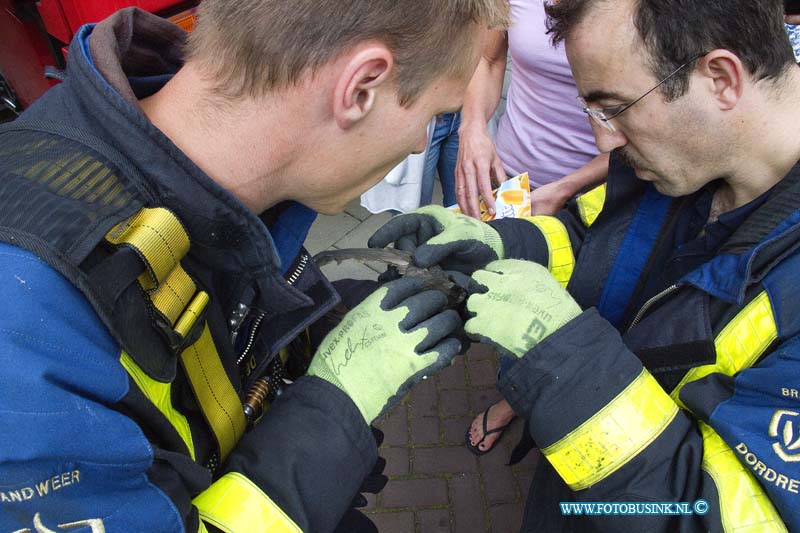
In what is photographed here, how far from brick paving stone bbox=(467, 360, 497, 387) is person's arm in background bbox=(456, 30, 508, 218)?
3.68ft

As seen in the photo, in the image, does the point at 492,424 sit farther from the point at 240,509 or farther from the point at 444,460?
the point at 240,509

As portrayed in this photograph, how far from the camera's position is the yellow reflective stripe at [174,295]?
42.9 inches

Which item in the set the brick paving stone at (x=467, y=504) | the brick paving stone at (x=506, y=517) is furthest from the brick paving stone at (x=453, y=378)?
the brick paving stone at (x=506, y=517)

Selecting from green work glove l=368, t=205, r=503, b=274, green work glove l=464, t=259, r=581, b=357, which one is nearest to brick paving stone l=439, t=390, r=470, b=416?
green work glove l=368, t=205, r=503, b=274

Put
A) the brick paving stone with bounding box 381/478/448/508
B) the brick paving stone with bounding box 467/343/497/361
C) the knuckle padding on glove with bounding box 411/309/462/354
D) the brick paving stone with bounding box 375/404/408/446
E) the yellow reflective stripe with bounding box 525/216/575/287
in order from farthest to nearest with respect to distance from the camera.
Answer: the brick paving stone with bounding box 467/343/497/361
the brick paving stone with bounding box 375/404/408/446
the brick paving stone with bounding box 381/478/448/508
the yellow reflective stripe with bounding box 525/216/575/287
the knuckle padding on glove with bounding box 411/309/462/354

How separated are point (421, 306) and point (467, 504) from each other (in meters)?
1.78

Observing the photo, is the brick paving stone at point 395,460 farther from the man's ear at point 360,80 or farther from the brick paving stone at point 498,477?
the man's ear at point 360,80

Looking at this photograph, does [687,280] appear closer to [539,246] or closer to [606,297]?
[606,297]

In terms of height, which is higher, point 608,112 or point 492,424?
point 608,112

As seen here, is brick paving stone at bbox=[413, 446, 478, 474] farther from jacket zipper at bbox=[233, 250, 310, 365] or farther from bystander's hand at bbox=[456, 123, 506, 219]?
jacket zipper at bbox=[233, 250, 310, 365]

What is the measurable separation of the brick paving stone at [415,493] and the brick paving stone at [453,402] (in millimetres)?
424

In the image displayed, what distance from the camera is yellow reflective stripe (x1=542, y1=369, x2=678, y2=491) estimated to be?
1.43 meters

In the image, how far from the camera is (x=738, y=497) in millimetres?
1321

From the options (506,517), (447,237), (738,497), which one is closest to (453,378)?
(506,517)
